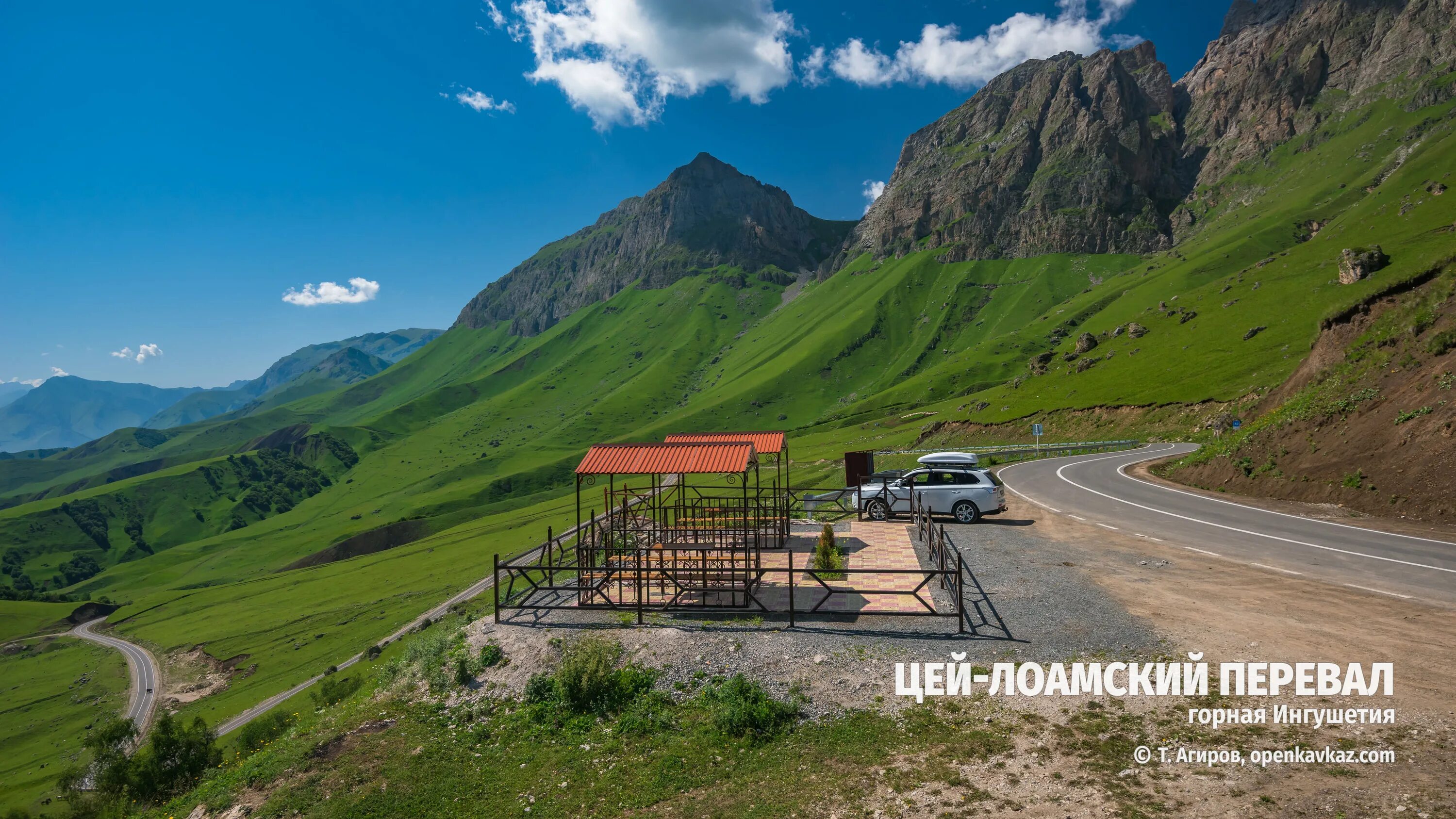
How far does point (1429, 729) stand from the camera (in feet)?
28.3

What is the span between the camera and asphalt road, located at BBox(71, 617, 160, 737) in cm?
5444

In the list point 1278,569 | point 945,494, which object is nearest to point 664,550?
point 945,494

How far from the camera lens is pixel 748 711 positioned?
11.0 metres

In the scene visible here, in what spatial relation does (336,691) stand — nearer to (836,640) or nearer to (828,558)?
(828,558)

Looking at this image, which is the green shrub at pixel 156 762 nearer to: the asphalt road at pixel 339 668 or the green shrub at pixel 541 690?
the green shrub at pixel 541 690

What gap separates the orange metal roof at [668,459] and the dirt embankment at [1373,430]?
23.0 meters

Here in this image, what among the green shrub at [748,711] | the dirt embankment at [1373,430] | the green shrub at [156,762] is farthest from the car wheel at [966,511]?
the green shrub at [156,762]

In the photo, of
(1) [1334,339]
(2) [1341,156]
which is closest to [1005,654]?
(1) [1334,339]

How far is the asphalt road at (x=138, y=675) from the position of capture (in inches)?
2143

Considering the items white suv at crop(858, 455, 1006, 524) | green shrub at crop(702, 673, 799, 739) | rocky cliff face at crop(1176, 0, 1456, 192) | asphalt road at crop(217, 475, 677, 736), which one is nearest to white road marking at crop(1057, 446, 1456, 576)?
white suv at crop(858, 455, 1006, 524)

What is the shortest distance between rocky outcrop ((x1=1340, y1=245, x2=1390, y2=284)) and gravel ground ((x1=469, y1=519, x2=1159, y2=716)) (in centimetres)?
8635

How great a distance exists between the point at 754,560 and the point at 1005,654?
344 inches

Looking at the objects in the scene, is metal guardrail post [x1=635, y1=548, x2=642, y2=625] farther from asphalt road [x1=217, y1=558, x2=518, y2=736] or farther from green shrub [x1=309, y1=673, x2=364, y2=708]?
asphalt road [x1=217, y1=558, x2=518, y2=736]

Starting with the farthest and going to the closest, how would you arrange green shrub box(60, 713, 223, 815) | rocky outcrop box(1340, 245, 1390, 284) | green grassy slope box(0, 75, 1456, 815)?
1. rocky outcrop box(1340, 245, 1390, 284)
2. green grassy slope box(0, 75, 1456, 815)
3. green shrub box(60, 713, 223, 815)
